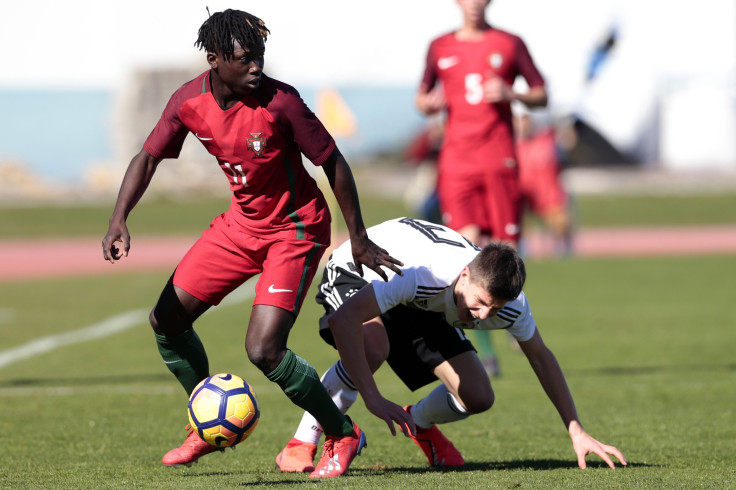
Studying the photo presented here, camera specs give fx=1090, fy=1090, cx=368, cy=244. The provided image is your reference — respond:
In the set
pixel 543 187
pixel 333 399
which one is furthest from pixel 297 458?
pixel 543 187

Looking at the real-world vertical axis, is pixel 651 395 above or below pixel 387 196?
above

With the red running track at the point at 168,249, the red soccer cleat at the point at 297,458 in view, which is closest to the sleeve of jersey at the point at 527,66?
the red soccer cleat at the point at 297,458

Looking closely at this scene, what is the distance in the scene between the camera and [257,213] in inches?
207

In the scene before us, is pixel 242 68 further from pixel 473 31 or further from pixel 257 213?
pixel 473 31

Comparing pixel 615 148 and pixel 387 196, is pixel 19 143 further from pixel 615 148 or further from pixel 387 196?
pixel 615 148

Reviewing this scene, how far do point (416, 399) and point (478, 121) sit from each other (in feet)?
7.53

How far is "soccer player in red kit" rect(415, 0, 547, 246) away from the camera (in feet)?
28.1

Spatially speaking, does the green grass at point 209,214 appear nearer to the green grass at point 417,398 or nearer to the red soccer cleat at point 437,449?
the green grass at point 417,398

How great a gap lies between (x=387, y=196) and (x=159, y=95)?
38.0ft

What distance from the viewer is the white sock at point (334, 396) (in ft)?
17.9

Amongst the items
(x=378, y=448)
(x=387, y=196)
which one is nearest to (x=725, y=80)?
(x=387, y=196)

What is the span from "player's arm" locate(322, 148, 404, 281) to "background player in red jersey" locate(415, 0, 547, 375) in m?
3.61

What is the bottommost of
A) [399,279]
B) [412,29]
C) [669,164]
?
[669,164]

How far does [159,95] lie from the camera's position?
42.3m
